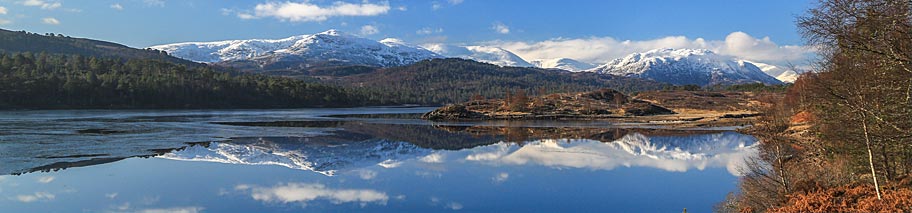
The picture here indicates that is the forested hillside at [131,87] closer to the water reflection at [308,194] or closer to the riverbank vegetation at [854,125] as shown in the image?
the water reflection at [308,194]

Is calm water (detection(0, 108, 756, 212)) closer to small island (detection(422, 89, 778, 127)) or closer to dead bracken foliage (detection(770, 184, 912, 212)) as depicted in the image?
dead bracken foliage (detection(770, 184, 912, 212))

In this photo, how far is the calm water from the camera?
69.9 feet

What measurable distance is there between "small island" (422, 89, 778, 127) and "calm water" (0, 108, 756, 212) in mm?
54105

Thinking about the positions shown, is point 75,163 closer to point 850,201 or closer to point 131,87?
point 850,201

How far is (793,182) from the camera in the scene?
21.9 meters

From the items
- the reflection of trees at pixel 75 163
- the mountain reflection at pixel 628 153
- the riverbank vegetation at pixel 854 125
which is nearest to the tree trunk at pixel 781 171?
the riverbank vegetation at pixel 854 125

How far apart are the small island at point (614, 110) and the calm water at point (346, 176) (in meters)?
54.1

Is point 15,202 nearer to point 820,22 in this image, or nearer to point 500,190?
point 500,190

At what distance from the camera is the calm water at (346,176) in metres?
21.3

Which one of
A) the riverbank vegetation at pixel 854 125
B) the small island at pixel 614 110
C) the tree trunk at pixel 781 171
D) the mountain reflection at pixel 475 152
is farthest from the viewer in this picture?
the small island at pixel 614 110

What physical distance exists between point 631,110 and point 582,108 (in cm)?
918

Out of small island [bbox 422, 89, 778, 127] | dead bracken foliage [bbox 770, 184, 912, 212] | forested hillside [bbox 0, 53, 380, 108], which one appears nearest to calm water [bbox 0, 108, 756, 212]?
dead bracken foliage [bbox 770, 184, 912, 212]

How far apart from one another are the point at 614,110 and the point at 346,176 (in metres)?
97.9

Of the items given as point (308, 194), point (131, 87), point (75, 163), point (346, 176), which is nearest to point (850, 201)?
point (308, 194)
